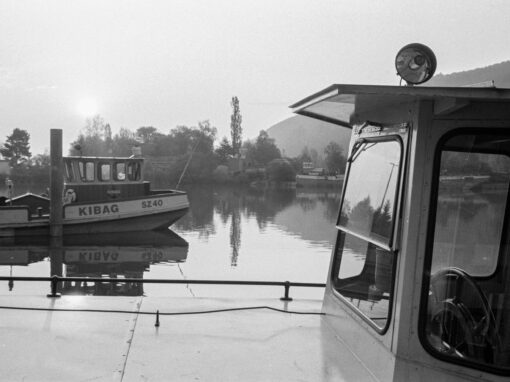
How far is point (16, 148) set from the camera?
7712cm

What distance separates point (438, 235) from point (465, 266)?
43 cm

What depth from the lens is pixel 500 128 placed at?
2771mm

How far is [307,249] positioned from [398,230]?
945 inches

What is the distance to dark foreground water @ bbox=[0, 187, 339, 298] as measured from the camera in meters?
14.4

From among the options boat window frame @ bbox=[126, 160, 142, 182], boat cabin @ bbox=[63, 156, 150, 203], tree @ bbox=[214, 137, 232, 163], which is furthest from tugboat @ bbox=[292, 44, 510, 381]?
tree @ bbox=[214, 137, 232, 163]

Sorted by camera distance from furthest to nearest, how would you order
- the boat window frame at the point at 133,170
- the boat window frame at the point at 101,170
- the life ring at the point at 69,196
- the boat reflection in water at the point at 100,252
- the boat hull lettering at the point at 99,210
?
the boat window frame at the point at 133,170 < the boat window frame at the point at 101,170 < the life ring at the point at 69,196 < the boat hull lettering at the point at 99,210 < the boat reflection in water at the point at 100,252

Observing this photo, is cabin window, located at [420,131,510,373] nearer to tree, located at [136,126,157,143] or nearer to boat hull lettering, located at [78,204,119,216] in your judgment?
boat hull lettering, located at [78,204,119,216]

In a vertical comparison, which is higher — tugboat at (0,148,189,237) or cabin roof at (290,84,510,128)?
cabin roof at (290,84,510,128)

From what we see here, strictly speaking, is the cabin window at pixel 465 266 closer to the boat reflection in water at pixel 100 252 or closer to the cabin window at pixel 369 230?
the cabin window at pixel 369 230

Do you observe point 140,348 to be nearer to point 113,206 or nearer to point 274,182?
point 113,206

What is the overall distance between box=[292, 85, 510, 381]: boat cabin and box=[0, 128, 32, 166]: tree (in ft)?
262

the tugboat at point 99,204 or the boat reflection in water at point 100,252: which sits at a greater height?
the tugboat at point 99,204

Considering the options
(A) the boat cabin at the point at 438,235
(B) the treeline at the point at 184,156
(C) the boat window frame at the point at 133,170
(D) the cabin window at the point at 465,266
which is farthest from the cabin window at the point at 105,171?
(B) the treeline at the point at 184,156

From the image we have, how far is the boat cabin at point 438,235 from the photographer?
9.04 ft
